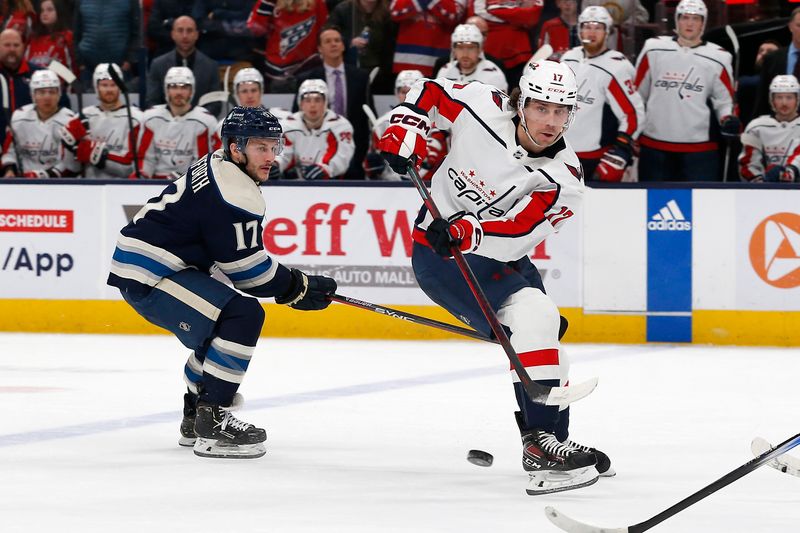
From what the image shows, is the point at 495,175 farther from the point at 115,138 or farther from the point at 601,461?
the point at 115,138

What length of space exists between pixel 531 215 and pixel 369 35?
4758 mm

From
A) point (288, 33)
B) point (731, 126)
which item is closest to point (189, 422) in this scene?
point (731, 126)

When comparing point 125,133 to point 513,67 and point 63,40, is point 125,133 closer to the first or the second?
point 63,40

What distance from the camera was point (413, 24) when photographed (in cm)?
845

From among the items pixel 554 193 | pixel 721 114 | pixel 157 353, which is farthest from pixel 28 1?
pixel 554 193

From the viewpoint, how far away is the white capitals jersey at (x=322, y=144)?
8195mm

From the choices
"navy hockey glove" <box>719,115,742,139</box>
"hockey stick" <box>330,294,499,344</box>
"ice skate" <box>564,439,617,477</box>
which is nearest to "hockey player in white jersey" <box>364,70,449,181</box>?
"navy hockey glove" <box>719,115,742,139</box>

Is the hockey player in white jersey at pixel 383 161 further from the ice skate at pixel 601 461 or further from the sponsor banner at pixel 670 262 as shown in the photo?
the ice skate at pixel 601 461

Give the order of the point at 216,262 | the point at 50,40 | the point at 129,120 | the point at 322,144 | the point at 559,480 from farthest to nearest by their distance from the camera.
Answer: the point at 50,40, the point at 129,120, the point at 322,144, the point at 216,262, the point at 559,480

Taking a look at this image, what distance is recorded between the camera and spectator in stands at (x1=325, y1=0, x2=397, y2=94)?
851 centimetres

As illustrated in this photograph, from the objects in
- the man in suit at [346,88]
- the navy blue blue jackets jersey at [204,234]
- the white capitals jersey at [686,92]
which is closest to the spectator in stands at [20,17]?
the man in suit at [346,88]

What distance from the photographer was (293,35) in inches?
344

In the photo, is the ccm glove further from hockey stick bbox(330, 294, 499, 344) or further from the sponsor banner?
the sponsor banner

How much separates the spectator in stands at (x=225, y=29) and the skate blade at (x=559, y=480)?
564 cm
